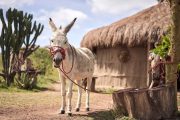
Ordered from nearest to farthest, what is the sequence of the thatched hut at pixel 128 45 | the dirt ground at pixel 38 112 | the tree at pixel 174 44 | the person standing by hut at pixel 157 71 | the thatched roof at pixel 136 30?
the tree at pixel 174 44
the dirt ground at pixel 38 112
the person standing by hut at pixel 157 71
the thatched roof at pixel 136 30
the thatched hut at pixel 128 45

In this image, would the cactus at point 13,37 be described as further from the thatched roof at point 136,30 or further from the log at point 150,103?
the log at point 150,103

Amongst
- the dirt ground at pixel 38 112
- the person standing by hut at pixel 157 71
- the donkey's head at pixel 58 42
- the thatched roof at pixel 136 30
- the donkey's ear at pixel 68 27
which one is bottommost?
the dirt ground at pixel 38 112

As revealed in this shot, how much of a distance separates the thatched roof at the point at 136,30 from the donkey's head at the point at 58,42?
8243 millimetres

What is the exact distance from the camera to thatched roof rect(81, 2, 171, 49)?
1640 centimetres

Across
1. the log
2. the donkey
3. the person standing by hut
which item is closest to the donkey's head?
the donkey

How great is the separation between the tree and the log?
1.22 feet

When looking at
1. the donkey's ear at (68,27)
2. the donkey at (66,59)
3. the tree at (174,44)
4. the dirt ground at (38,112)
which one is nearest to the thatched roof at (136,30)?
the dirt ground at (38,112)

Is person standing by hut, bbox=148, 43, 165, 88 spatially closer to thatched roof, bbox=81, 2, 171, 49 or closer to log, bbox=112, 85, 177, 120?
log, bbox=112, 85, 177, 120

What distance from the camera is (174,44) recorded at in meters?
7.91

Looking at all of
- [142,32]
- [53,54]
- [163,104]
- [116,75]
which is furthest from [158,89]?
[116,75]

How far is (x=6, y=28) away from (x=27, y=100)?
690 centimetres

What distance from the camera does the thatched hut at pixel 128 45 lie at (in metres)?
16.8

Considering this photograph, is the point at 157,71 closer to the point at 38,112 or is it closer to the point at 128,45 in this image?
the point at 38,112

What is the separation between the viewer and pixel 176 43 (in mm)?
7883
